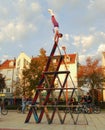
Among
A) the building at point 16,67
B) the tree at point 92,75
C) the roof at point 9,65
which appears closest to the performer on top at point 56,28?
the tree at point 92,75

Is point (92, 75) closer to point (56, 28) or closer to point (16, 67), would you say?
point (16, 67)

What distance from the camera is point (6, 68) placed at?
284 feet

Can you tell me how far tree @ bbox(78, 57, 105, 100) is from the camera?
56.8m

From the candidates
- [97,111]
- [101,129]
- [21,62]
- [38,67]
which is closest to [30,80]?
[38,67]

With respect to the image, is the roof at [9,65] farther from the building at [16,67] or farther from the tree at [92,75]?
the tree at [92,75]

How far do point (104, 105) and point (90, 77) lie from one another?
13.3 m

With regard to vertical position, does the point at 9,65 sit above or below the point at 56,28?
above

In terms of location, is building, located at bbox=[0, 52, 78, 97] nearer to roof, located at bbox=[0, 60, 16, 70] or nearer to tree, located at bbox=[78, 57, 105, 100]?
roof, located at bbox=[0, 60, 16, 70]

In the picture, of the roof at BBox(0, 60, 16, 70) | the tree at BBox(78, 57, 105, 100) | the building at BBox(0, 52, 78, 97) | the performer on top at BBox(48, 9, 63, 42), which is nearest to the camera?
the performer on top at BBox(48, 9, 63, 42)

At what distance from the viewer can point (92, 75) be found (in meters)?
57.7

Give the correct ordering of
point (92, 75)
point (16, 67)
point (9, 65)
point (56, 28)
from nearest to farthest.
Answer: point (56, 28) → point (92, 75) → point (16, 67) → point (9, 65)

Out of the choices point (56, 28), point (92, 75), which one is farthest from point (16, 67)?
point (56, 28)

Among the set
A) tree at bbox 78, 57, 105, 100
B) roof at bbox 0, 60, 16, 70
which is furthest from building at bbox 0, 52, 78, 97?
tree at bbox 78, 57, 105, 100

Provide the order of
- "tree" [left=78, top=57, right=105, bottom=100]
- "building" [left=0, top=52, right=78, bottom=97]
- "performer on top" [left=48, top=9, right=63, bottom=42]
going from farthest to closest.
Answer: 1. "building" [left=0, top=52, right=78, bottom=97]
2. "tree" [left=78, top=57, right=105, bottom=100]
3. "performer on top" [left=48, top=9, right=63, bottom=42]
